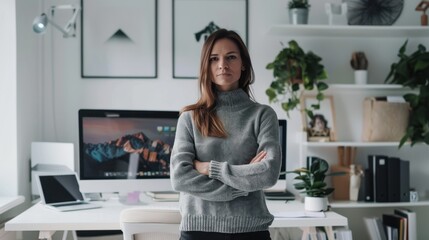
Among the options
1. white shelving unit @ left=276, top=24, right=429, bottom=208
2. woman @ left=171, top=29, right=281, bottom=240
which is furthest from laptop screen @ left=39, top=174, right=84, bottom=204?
white shelving unit @ left=276, top=24, right=429, bottom=208

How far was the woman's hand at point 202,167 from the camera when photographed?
150cm

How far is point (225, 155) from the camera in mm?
1514

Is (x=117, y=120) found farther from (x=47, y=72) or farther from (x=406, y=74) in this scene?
(x=406, y=74)

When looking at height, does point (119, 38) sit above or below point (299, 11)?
below

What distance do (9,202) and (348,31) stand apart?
2.15 meters

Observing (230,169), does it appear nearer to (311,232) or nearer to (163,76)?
(311,232)

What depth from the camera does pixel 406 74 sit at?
288cm

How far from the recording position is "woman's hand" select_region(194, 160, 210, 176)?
4.94 ft

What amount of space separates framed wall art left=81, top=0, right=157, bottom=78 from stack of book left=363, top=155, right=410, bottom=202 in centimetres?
147

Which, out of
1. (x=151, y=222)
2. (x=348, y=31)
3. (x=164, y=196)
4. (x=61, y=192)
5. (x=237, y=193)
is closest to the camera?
(x=237, y=193)

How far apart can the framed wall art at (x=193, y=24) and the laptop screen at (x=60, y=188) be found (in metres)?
0.92

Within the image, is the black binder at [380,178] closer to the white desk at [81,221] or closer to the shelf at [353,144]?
the shelf at [353,144]

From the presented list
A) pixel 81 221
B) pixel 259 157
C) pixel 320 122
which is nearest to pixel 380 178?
pixel 320 122

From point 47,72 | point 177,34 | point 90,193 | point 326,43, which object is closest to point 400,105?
point 326,43
